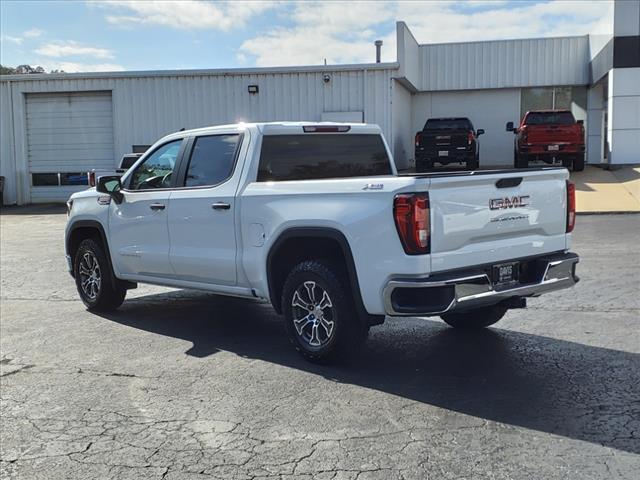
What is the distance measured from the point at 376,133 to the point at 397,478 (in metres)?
3.99

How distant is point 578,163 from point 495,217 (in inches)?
739

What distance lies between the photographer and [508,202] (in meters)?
5.07

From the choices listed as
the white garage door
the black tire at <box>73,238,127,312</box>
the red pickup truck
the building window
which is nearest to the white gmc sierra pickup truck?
the black tire at <box>73,238,127,312</box>

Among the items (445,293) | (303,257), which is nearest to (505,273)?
(445,293)

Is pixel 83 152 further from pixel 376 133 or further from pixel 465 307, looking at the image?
pixel 465 307

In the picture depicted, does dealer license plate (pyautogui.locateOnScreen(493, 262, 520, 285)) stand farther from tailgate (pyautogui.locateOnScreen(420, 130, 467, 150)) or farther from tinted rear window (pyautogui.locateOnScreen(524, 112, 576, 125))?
tinted rear window (pyautogui.locateOnScreen(524, 112, 576, 125))

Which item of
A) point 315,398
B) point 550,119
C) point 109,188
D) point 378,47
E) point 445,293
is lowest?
point 315,398

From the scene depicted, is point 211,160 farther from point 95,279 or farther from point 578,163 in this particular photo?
point 578,163

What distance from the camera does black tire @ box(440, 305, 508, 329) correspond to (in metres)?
6.29

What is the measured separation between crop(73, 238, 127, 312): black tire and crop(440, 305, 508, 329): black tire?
370 centimetres

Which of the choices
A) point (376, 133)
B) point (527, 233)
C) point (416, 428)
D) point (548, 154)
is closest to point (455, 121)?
point (548, 154)

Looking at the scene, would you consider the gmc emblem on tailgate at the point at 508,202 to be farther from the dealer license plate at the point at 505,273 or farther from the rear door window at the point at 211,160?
the rear door window at the point at 211,160

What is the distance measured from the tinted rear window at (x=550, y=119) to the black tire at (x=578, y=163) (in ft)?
4.07

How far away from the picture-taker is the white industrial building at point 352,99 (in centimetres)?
2269
